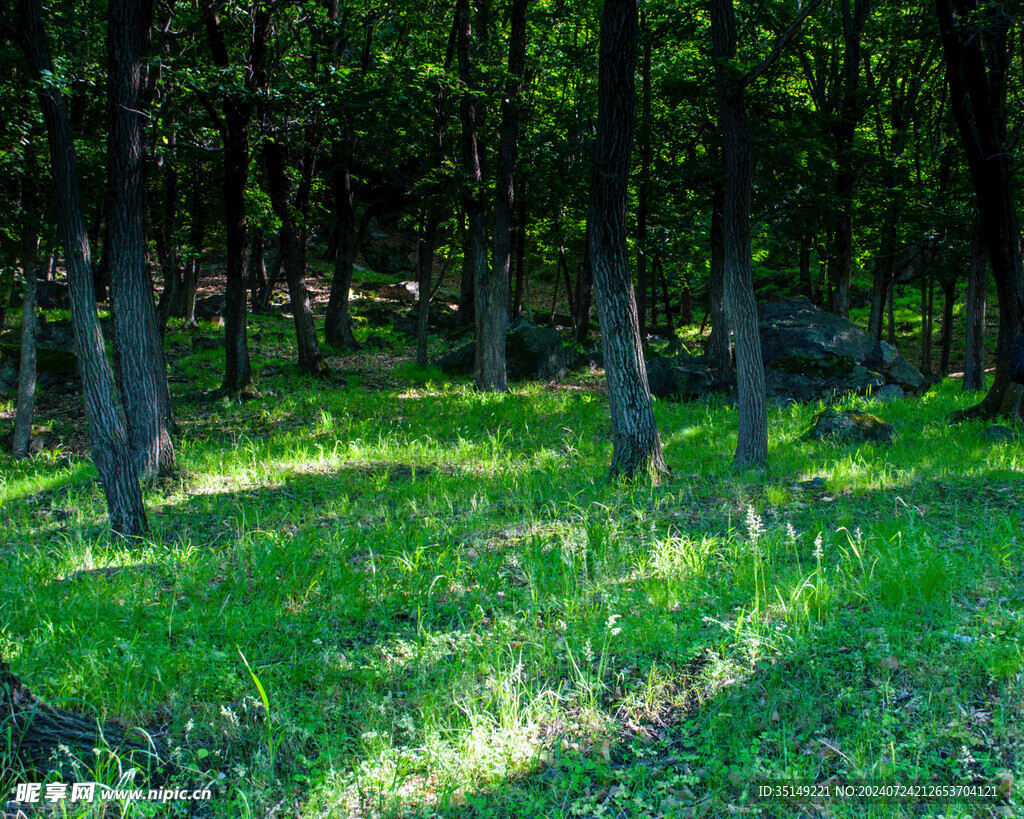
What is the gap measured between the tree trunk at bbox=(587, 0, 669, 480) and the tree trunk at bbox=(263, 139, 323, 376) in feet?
30.9

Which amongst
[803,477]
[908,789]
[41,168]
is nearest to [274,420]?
[41,168]

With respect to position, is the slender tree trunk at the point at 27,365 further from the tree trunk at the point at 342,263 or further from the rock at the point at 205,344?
the rock at the point at 205,344

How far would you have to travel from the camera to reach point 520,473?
753 centimetres

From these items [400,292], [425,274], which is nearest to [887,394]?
[425,274]

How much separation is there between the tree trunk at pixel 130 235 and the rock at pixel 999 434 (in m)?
10.4

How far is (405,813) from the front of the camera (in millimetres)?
2658

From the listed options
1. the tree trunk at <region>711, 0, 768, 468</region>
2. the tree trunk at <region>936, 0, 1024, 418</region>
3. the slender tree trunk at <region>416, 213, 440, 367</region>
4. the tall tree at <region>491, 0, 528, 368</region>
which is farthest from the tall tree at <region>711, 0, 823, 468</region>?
the slender tree trunk at <region>416, 213, 440, 367</region>

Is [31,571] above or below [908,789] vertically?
above

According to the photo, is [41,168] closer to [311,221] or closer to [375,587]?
[311,221]

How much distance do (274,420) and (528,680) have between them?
8758 millimetres

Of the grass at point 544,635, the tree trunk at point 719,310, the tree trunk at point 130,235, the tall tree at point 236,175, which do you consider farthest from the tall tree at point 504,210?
the tree trunk at point 130,235

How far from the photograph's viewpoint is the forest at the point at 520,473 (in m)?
2.89

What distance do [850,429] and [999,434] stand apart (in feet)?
5.97

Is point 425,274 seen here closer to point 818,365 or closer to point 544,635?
point 818,365
